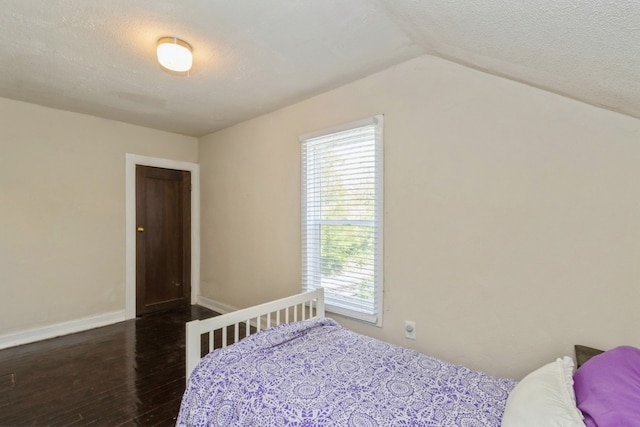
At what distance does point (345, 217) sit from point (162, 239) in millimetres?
2802

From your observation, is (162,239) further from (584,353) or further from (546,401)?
(584,353)

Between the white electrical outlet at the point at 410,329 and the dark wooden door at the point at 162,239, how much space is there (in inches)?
128

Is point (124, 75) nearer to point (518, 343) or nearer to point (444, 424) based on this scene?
point (444, 424)

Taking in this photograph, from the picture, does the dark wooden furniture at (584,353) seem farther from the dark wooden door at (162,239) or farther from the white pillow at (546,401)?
the dark wooden door at (162,239)

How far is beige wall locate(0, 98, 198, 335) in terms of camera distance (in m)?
3.00

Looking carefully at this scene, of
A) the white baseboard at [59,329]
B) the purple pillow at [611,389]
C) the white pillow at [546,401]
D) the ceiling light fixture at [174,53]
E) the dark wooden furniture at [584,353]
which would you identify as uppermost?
the ceiling light fixture at [174,53]

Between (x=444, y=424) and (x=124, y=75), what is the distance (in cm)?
313

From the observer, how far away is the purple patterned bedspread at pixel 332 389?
1234mm

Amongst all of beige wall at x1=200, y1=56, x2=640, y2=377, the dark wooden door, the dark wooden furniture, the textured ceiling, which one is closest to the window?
beige wall at x1=200, y1=56, x2=640, y2=377

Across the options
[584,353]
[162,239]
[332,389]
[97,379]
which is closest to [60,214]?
[162,239]

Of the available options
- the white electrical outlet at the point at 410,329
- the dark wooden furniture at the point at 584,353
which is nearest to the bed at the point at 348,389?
the dark wooden furniture at the point at 584,353

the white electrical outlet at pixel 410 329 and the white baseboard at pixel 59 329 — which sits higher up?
the white electrical outlet at pixel 410 329

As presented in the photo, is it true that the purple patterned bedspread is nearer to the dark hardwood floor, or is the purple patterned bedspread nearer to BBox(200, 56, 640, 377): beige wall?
BBox(200, 56, 640, 377): beige wall

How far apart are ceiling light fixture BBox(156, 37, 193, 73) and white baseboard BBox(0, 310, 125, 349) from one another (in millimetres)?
3082
